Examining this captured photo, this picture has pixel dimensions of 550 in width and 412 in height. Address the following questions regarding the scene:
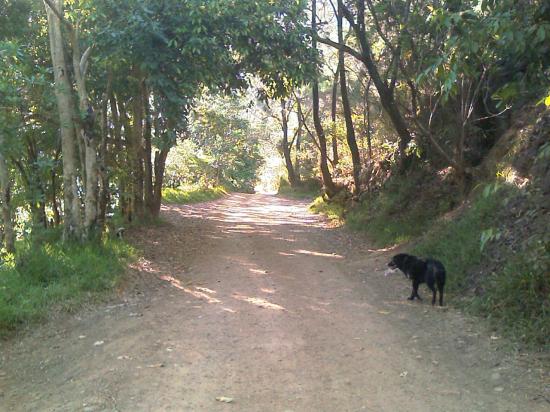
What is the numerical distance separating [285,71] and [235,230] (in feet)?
21.0

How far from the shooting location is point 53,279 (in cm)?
845

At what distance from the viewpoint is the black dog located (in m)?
7.60

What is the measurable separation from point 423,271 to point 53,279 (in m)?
5.62

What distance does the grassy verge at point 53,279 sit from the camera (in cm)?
716

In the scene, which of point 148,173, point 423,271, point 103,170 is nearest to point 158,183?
point 148,173

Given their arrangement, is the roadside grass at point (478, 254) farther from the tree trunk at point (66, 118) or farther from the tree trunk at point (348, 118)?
the tree trunk at point (66, 118)

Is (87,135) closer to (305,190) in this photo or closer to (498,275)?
(498,275)

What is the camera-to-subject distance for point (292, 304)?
7.91 meters

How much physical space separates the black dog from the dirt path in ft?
1.06

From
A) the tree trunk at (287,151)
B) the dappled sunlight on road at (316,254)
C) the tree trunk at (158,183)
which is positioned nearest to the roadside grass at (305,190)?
the tree trunk at (287,151)

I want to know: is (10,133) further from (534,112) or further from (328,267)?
(534,112)

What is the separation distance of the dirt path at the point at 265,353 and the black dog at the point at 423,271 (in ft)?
1.06

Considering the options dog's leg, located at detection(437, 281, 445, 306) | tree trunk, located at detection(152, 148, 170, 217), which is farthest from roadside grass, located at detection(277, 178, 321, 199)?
dog's leg, located at detection(437, 281, 445, 306)

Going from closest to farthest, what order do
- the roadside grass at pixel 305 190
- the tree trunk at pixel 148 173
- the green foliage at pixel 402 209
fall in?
the green foliage at pixel 402 209 → the tree trunk at pixel 148 173 → the roadside grass at pixel 305 190
